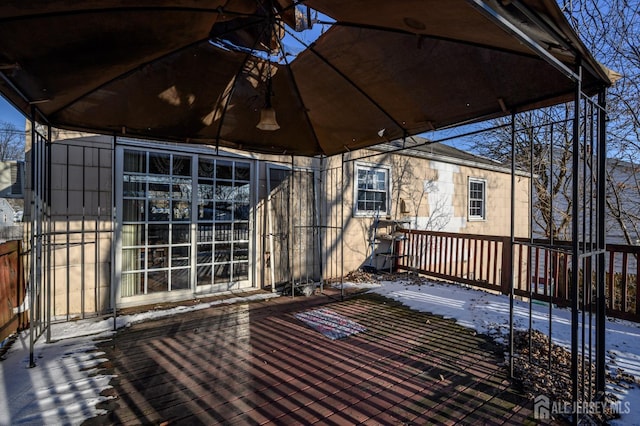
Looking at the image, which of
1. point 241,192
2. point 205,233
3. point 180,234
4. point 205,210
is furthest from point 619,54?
point 180,234

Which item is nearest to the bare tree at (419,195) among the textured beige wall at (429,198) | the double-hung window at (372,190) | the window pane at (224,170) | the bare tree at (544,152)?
the textured beige wall at (429,198)

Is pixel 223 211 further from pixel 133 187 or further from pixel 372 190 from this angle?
pixel 372 190

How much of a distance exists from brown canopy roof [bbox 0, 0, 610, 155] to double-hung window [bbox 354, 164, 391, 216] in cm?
276

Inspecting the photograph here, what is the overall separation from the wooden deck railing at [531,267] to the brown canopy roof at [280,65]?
4.37ft

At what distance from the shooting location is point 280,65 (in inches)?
117

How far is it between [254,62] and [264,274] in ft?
11.1

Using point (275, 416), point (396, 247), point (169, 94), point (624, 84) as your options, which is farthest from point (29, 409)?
point (624, 84)

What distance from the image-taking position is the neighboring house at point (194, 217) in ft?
11.9

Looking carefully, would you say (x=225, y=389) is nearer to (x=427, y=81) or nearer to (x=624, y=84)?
(x=427, y=81)

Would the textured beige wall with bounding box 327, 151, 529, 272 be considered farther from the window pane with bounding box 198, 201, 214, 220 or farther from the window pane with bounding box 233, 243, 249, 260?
the window pane with bounding box 198, 201, 214, 220

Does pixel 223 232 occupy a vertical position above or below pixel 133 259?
above

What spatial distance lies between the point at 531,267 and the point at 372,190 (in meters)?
4.19

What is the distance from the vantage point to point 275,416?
79.4 inches

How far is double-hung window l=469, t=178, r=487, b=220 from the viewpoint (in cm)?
902
